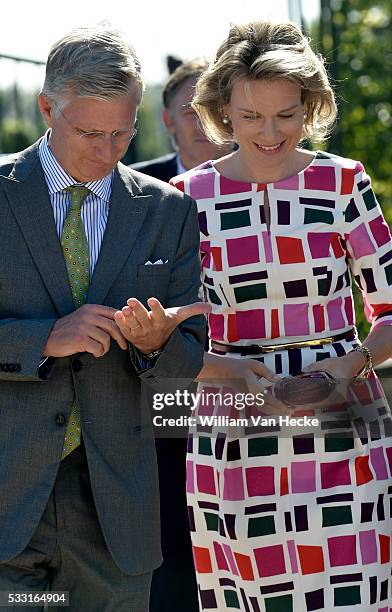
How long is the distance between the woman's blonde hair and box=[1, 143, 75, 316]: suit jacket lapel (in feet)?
3.27

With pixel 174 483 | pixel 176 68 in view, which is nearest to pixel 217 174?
pixel 174 483

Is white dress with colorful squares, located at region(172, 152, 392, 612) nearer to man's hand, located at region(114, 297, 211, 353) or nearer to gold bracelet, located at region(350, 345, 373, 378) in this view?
gold bracelet, located at region(350, 345, 373, 378)

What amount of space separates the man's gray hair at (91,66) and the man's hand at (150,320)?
53cm

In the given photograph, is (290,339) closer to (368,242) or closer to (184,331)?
(368,242)

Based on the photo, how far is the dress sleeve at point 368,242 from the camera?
415 centimetres

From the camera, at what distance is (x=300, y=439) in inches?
163

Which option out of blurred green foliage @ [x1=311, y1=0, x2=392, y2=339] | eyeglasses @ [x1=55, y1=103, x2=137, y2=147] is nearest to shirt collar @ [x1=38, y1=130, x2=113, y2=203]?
eyeglasses @ [x1=55, y1=103, x2=137, y2=147]

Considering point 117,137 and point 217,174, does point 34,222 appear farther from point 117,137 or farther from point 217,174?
point 217,174

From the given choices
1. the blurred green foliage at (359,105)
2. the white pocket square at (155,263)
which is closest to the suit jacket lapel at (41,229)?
the white pocket square at (155,263)

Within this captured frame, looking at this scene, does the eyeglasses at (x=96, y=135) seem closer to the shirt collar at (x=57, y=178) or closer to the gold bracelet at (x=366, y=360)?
the shirt collar at (x=57, y=178)

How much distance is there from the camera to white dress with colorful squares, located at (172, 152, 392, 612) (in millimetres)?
4102

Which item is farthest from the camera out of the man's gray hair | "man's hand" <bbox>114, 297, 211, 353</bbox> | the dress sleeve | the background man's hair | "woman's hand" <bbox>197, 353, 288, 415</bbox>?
the background man's hair

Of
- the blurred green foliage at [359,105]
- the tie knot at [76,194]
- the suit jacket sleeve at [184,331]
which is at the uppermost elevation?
the tie knot at [76,194]

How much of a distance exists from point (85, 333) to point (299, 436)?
3.98 feet
